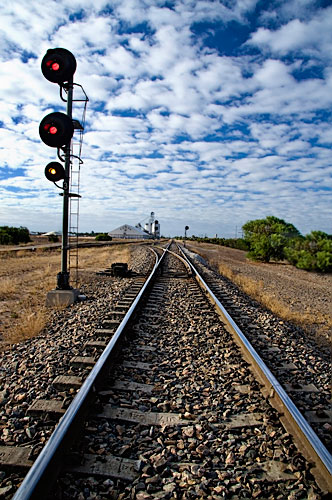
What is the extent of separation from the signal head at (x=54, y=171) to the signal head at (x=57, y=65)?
186cm

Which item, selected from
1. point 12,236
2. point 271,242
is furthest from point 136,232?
point 271,242

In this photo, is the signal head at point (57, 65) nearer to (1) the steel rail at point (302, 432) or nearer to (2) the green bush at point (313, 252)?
(1) the steel rail at point (302, 432)

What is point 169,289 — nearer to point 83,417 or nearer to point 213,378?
point 213,378

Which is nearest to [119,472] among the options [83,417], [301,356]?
[83,417]

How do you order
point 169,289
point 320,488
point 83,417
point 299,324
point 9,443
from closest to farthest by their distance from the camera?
point 320,488
point 9,443
point 83,417
point 299,324
point 169,289

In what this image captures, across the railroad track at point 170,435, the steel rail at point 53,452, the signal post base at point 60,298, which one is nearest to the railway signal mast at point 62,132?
the signal post base at point 60,298

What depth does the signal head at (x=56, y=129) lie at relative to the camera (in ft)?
22.8

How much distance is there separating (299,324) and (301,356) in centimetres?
295

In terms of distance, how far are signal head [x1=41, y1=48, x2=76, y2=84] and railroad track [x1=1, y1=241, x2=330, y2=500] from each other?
19.1ft

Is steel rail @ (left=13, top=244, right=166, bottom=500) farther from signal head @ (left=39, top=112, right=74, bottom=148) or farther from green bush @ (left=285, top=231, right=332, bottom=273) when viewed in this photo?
green bush @ (left=285, top=231, right=332, bottom=273)

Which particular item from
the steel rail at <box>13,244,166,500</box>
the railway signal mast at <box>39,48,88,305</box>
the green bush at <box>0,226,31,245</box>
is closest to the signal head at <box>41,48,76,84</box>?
the railway signal mast at <box>39,48,88,305</box>

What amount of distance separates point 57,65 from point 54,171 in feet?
7.47

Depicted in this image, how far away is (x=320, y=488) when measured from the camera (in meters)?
2.24

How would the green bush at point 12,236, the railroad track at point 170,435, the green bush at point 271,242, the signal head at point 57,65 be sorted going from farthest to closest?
the green bush at point 12,236 < the green bush at point 271,242 < the signal head at point 57,65 < the railroad track at point 170,435
